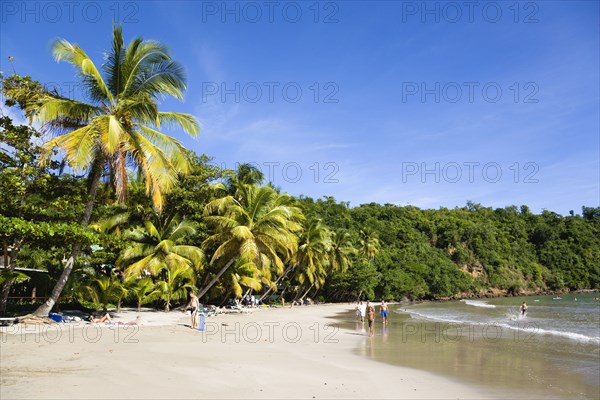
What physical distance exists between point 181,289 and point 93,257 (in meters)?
5.72

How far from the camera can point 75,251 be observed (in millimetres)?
13508

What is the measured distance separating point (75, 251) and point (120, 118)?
465 centimetres

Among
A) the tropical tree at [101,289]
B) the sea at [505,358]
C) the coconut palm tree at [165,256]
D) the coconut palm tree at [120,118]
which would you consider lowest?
the sea at [505,358]

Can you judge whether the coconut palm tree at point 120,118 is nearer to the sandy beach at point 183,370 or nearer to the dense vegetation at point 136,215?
the dense vegetation at point 136,215

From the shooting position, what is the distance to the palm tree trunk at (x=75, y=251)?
13.4m

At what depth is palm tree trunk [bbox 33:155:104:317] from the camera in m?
13.4

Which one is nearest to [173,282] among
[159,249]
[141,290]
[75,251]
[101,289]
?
[159,249]

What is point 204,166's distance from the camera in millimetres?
25453

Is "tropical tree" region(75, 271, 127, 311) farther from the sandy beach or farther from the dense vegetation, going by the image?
the sandy beach

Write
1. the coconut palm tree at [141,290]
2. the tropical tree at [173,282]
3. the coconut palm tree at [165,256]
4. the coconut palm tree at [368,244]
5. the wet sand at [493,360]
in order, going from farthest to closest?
the coconut palm tree at [368,244]
the coconut palm tree at [165,256]
the tropical tree at [173,282]
the coconut palm tree at [141,290]
the wet sand at [493,360]

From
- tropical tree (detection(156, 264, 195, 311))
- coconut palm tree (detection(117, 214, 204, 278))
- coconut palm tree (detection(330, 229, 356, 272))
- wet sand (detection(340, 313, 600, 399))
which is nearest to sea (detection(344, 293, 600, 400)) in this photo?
wet sand (detection(340, 313, 600, 399))

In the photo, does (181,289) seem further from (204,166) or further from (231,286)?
(204,166)

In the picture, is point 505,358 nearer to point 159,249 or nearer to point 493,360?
point 493,360

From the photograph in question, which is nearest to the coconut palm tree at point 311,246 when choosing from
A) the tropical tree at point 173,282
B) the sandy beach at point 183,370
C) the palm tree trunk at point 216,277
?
the palm tree trunk at point 216,277
